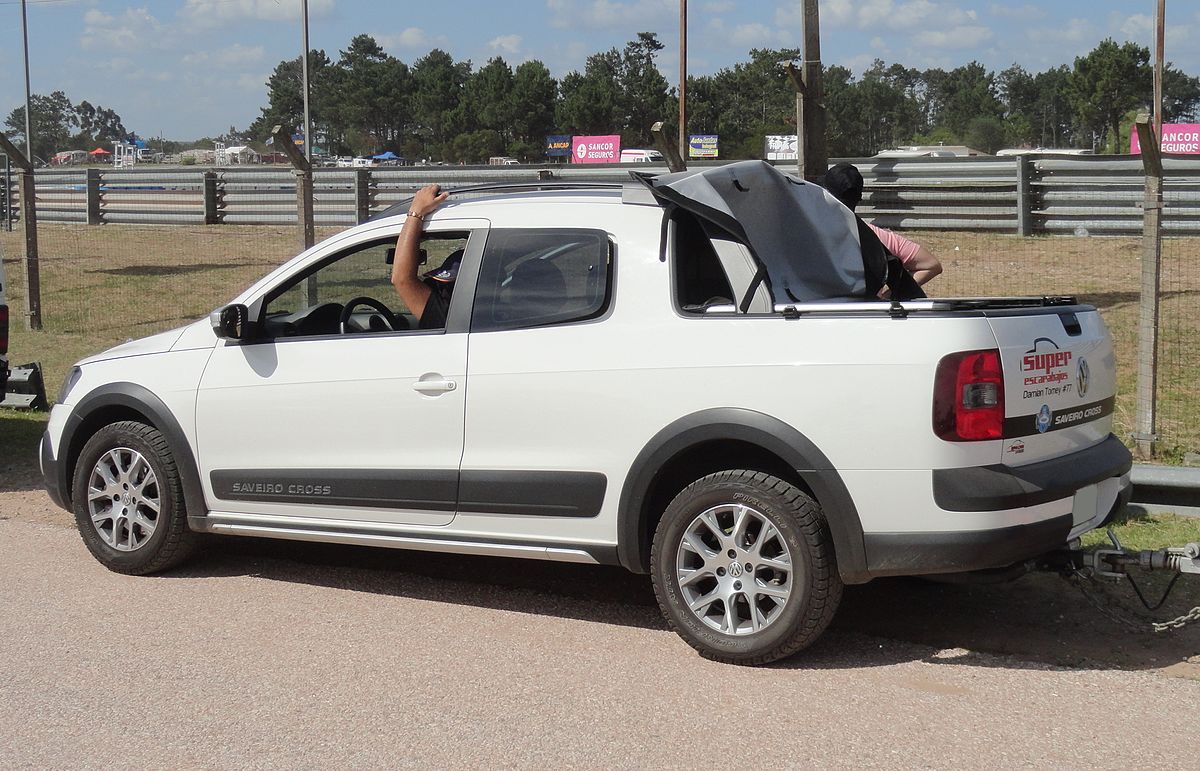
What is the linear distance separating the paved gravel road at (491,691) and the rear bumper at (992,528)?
0.46m

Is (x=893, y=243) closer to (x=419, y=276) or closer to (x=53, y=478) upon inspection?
(x=419, y=276)

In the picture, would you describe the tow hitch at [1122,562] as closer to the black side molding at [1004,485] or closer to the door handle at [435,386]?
the black side molding at [1004,485]

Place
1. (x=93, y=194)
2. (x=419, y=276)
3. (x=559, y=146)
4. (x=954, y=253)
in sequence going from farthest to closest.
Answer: (x=559, y=146) → (x=93, y=194) → (x=954, y=253) → (x=419, y=276)

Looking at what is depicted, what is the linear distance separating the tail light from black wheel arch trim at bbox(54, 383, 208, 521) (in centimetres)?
343

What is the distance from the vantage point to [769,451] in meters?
4.83

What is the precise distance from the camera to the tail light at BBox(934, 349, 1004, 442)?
4.46 meters

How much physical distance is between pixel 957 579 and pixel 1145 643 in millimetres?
887

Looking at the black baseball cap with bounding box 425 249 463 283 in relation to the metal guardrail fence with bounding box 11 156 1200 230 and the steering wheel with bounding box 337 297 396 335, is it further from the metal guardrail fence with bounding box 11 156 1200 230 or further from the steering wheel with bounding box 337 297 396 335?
the metal guardrail fence with bounding box 11 156 1200 230

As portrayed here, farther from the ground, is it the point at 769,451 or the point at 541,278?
the point at 541,278

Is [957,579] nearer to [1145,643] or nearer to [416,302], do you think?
[1145,643]

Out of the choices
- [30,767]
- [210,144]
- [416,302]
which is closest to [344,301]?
[416,302]

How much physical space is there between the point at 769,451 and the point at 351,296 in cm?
242

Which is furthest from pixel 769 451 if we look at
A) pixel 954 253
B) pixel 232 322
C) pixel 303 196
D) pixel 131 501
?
pixel 954 253

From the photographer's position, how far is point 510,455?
17.5 ft
